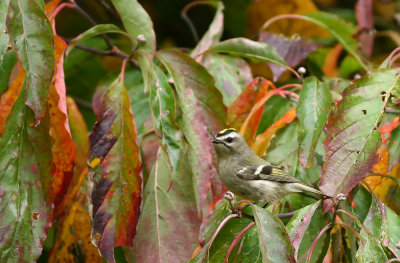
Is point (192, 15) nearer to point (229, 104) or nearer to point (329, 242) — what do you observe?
point (229, 104)

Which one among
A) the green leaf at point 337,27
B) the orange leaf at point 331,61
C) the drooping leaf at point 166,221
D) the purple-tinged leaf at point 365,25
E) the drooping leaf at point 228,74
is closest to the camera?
the drooping leaf at point 166,221

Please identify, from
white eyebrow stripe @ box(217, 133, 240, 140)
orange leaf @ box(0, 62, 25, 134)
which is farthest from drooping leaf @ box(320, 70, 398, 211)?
orange leaf @ box(0, 62, 25, 134)

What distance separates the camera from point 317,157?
2.77 meters

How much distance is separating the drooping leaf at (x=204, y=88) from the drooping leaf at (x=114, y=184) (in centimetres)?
39

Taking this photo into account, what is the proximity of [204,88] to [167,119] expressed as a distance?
419 mm

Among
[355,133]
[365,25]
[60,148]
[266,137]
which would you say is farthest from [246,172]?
[365,25]

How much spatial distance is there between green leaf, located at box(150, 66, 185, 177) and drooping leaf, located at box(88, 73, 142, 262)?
0.16 meters

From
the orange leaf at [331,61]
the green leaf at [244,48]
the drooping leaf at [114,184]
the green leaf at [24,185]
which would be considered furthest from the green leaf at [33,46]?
the orange leaf at [331,61]

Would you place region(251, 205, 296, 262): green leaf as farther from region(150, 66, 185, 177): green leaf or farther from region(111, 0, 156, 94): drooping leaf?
region(111, 0, 156, 94): drooping leaf

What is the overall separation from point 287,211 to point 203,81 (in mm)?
710

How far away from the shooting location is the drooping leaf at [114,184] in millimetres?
2479

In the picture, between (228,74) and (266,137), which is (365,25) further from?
(266,137)

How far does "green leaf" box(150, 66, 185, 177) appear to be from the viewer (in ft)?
7.94

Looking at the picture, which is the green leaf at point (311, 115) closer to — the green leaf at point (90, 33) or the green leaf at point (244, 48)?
the green leaf at point (244, 48)
